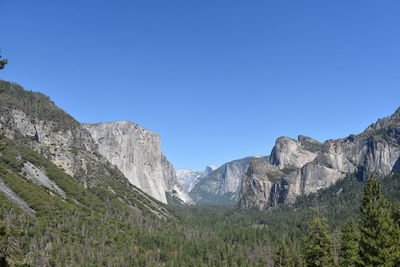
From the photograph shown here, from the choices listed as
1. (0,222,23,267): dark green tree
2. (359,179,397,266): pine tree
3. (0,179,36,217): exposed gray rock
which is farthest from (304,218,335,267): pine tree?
(0,179,36,217): exposed gray rock

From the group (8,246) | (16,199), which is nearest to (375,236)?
(8,246)

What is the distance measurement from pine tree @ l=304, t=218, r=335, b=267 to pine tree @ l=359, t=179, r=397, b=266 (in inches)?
278

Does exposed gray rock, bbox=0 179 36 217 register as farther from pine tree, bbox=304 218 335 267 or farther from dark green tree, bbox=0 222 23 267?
dark green tree, bbox=0 222 23 267

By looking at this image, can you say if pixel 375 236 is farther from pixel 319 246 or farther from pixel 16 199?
pixel 16 199

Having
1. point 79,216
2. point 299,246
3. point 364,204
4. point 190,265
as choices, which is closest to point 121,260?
point 190,265

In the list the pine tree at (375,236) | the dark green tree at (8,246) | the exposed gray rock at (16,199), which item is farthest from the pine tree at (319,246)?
the exposed gray rock at (16,199)

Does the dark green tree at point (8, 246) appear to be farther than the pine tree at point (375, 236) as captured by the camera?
No

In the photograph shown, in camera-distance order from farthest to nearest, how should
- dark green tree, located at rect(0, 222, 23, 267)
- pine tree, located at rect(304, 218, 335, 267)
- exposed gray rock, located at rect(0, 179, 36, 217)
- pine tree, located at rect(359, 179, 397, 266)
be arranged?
1. exposed gray rock, located at rect(0, 179, 36, 217)
2. pine tree, located at rect(304, 218, 335, 267)
3. pine tree, located at rect(359, 179, 397, 266)
4. dark green tree, located at rect(0, 222, 23, 267)

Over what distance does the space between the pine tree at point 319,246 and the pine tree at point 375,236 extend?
23.2 ft

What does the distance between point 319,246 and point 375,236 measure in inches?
381

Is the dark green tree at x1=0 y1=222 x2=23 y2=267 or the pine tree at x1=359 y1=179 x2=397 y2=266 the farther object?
the pine tree at x1=359 y1=179 x2=397 y2=266

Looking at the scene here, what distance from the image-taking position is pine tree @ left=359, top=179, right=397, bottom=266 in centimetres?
4084

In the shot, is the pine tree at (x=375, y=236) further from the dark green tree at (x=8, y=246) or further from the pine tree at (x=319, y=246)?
the dark green tree at (x=8, y=246)

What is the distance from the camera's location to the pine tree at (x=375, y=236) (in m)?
40.8
